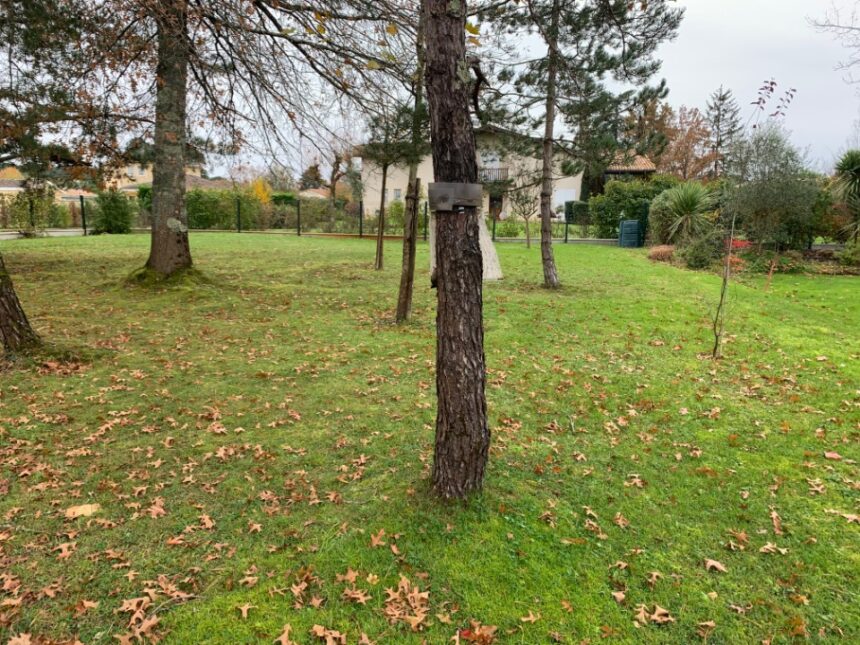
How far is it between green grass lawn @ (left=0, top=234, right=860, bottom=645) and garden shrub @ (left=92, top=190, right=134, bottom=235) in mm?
14752

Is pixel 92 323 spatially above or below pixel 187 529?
above

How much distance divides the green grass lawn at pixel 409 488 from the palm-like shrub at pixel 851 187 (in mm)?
9963

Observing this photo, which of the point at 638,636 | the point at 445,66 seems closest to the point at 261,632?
the point at 638,636

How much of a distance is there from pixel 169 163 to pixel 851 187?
16500 mm

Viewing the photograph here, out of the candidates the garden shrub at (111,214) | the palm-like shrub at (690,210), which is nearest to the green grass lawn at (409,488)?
Result: the palm-like shrub at (690,210)

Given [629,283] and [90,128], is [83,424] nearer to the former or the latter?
[90,128]

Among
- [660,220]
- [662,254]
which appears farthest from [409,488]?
[660,220]

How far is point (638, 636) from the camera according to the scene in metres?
2.14

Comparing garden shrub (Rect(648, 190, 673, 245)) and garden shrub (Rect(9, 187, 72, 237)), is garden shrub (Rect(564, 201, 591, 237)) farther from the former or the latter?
garden shrub (Rect(9, 187, 72, 237))

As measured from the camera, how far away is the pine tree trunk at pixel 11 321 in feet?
15.0

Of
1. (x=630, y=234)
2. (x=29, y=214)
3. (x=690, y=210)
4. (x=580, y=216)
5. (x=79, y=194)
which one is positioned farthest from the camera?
(x=79, y=194)

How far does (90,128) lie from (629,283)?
9797 mm

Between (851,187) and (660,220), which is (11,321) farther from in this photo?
(851,187)

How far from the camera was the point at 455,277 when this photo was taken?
251 centimetres
